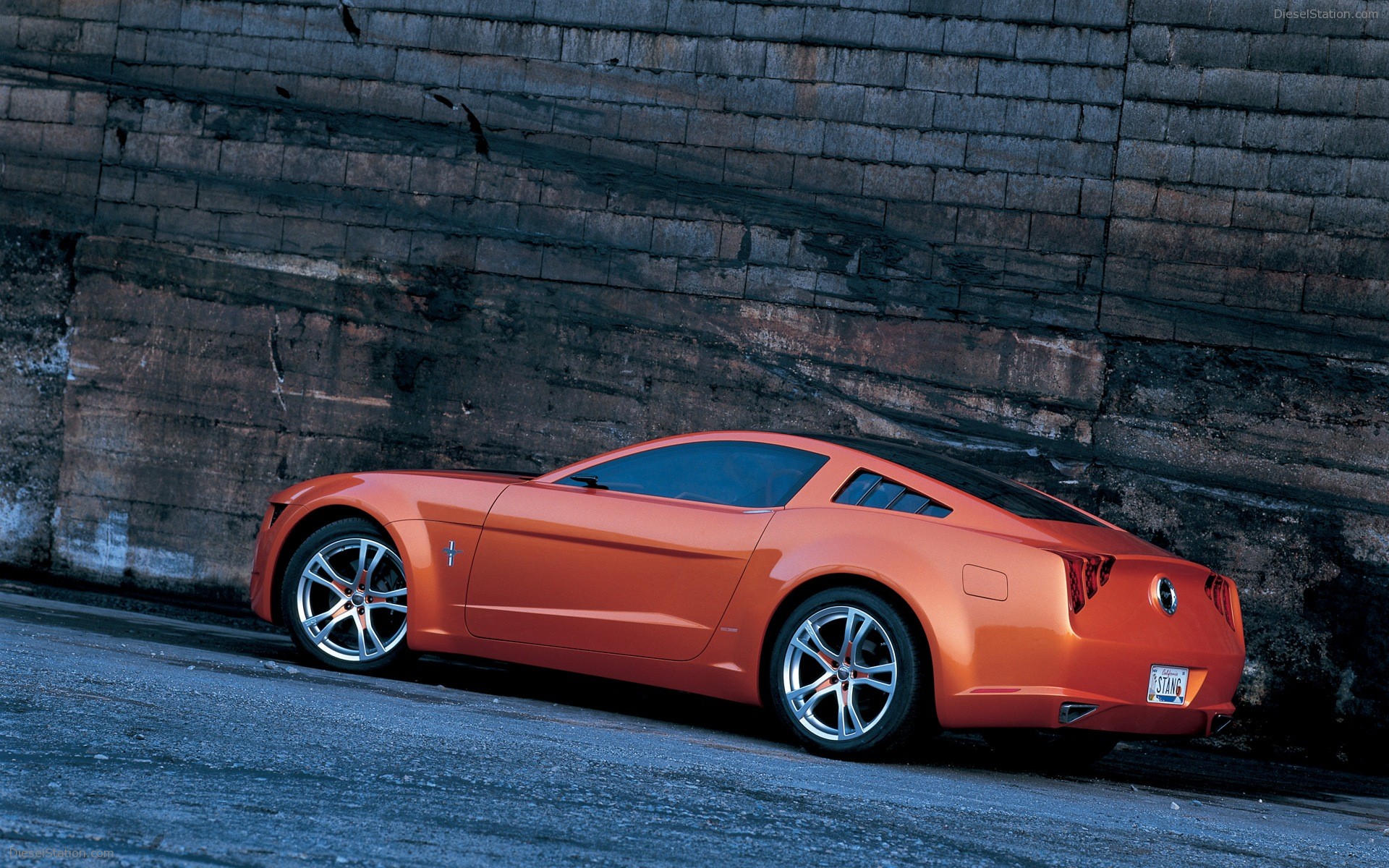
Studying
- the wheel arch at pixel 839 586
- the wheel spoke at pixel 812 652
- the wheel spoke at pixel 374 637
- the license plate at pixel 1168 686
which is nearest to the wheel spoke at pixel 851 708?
the wheel spoke at pixel 812 652

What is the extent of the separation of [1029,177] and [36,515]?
7.34 m

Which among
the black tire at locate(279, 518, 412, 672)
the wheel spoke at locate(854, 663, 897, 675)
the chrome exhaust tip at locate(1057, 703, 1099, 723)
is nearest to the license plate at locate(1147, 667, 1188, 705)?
the chrome exhaust tip at locate(1057, 703, 1099, 723)

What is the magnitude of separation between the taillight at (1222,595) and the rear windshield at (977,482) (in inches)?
20.6

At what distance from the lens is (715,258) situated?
28.1 feet

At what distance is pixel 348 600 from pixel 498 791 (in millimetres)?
2708

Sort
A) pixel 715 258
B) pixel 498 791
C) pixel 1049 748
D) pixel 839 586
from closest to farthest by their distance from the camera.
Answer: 1. pixel 498 791
2. pixel 839 586
3. pixel 1049 748
4. pixel 715 258

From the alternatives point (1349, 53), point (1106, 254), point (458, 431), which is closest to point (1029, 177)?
point (1106, 254)

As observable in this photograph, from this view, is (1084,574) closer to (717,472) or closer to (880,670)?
(880,670)

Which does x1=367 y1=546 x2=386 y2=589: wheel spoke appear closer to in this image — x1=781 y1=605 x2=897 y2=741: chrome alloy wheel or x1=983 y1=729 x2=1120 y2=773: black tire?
x1=781 y1=605 x2=897 y2=741: chrome alloy wheel

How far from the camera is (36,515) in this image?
30.0ft

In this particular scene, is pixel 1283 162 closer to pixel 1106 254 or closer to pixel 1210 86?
pixel 1210 86

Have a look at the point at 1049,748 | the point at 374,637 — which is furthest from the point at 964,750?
the point at 374,637

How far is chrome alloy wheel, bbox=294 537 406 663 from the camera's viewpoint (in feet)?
19.1

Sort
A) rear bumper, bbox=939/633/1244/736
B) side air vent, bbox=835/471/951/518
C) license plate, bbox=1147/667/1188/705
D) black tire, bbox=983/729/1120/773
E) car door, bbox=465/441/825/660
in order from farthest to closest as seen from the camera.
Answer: black tire, bbox=983/729/1120/773, car door, bbox=465/441/825/660, side air vent, bbox=835/471/951/518, license plate, bbox=1147/667/1188/705, rear bumper, bbox=939/633/1244/736
